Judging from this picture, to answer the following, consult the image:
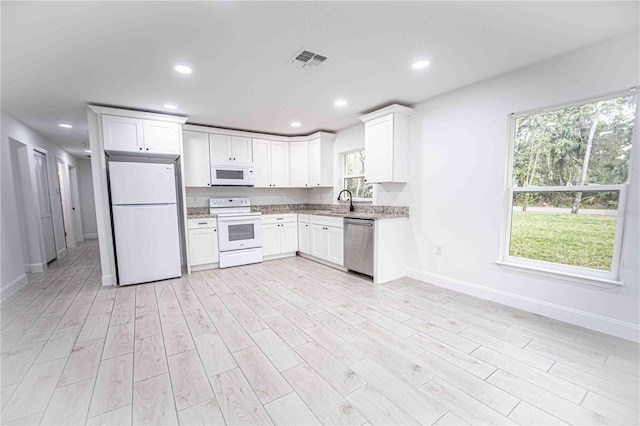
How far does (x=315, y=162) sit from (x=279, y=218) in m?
1.32

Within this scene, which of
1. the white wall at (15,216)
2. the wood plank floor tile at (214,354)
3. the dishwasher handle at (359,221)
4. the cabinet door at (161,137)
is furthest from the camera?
the cabinet door at (161,137)

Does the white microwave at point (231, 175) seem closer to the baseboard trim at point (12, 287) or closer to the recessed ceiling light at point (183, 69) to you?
the recessed ceiling light at point (183, 69)

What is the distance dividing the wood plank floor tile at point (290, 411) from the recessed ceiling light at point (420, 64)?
291 centimetres

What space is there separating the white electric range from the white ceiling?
1876mm

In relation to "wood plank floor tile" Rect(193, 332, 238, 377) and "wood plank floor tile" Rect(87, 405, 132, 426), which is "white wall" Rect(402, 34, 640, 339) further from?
"wood plank floor tile" Rect(87, 405, 132, 426)

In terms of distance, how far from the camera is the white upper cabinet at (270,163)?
16.3 ft

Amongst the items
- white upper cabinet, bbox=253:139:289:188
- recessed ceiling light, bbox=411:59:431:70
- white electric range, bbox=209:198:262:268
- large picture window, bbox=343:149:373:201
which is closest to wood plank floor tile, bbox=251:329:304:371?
white electric range, bbox=209:198:262:268

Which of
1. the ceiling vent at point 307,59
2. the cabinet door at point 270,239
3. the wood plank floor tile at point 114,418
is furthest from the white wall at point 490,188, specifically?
the wood plank floor tile at point 114,418

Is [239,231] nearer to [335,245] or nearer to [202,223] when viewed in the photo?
[202,223]

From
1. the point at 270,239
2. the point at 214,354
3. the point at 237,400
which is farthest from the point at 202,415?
the point at 270,239

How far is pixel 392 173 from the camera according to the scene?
359cm

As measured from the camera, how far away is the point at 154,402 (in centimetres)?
154

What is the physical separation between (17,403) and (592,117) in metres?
4.80

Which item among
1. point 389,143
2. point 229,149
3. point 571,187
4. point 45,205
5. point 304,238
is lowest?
point 304,238
